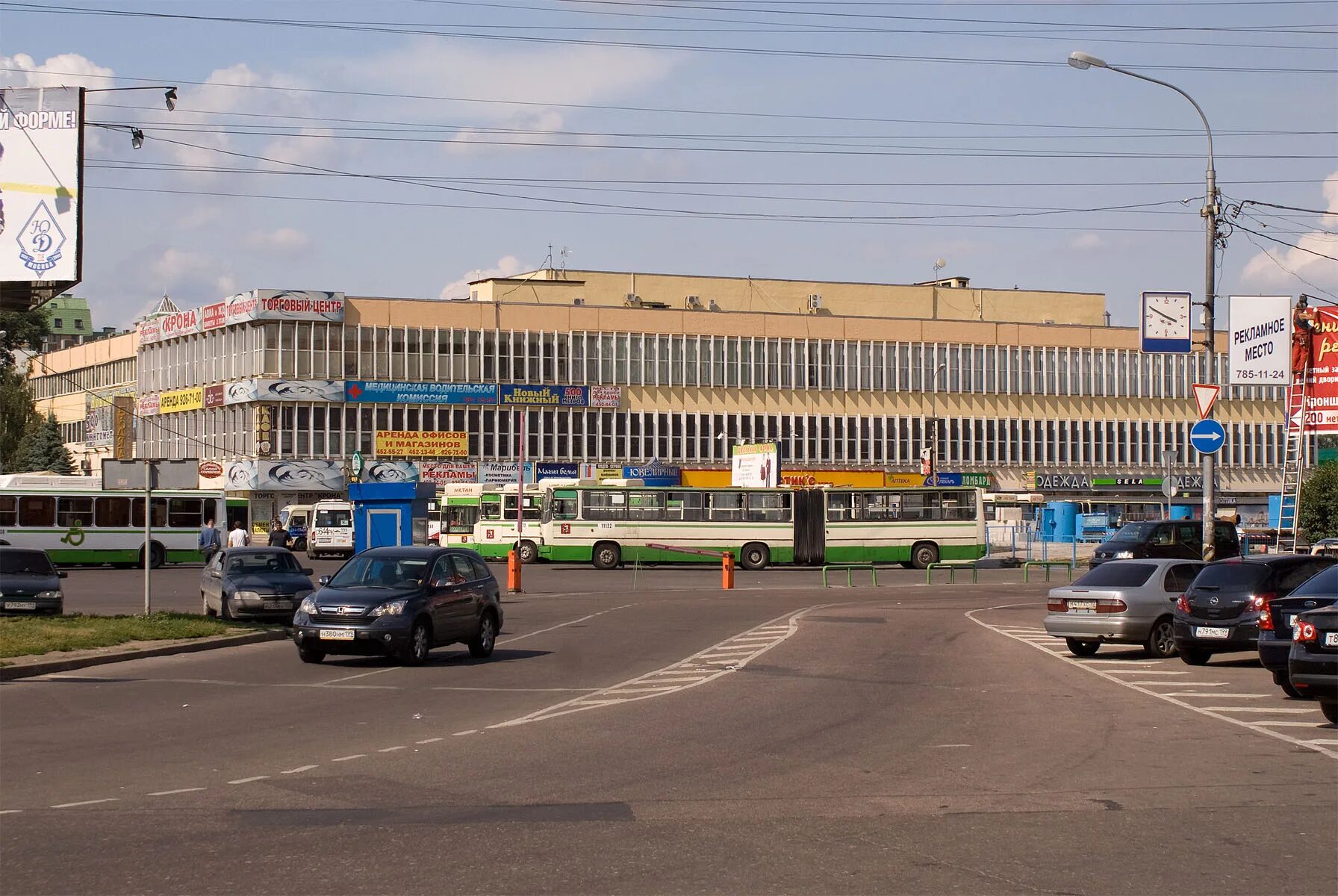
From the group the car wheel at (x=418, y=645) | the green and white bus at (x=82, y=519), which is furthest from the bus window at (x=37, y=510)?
the car wheel at (x=418, y=645)

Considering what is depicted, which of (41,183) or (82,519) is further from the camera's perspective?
(82,519)

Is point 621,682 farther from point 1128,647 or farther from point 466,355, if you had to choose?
point 466,355

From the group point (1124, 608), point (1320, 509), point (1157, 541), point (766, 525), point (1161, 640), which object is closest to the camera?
point (1124, 608)

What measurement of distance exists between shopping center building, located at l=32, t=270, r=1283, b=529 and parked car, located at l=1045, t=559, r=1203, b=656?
177 feet

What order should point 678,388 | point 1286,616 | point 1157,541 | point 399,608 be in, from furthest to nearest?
point 678,388, point 1157,541, point 399,608, point 1286,616

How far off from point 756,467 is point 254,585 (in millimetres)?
37406

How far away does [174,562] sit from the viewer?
56.4 metres

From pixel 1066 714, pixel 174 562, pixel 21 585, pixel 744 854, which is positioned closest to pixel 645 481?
pixel 174 562

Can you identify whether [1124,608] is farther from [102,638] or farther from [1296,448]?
[102,638]

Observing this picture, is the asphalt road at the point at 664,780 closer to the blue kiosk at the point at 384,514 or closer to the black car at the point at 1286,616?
the black car at the point at 1286,616

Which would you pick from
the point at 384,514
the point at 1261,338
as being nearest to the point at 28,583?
the point at 384,514

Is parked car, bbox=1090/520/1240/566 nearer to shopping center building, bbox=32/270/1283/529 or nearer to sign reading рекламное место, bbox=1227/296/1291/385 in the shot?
sign reading рекламное место, bbox=1227/296/1291/385

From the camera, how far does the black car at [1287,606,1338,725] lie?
45.4ft

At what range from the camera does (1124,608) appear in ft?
75.0
